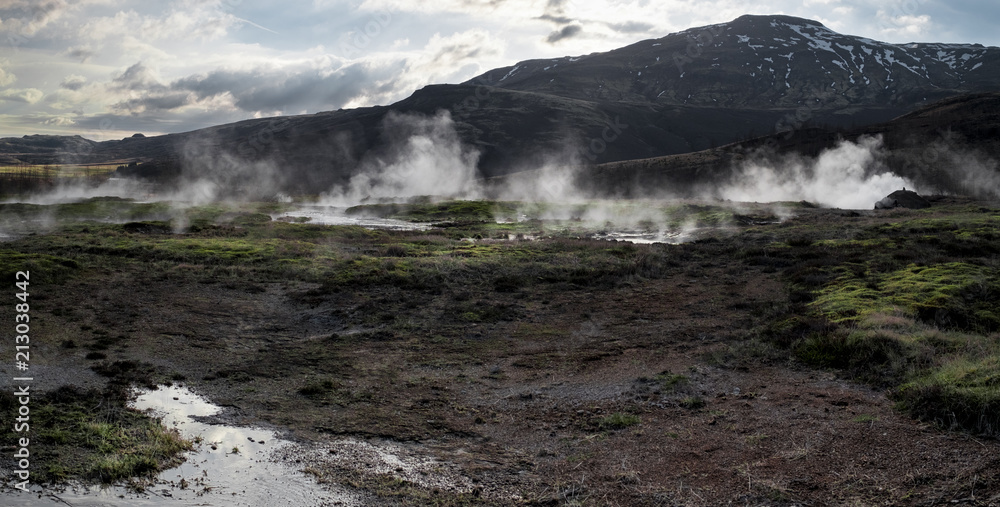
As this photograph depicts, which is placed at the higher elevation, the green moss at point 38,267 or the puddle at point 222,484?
the green moss at point 38,267

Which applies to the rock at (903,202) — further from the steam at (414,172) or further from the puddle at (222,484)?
the puddle at (222,484)

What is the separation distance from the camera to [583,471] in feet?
33.2

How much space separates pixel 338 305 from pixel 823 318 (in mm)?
17179

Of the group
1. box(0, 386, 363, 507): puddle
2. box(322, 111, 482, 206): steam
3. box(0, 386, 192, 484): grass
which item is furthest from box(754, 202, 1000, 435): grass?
box(322, 111, 482, 206): steam

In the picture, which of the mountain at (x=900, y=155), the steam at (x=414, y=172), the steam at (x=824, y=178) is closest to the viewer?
the steam at (x=824, y=178)

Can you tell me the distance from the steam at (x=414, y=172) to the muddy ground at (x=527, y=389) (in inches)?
3156

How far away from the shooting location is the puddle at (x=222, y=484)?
865 cm

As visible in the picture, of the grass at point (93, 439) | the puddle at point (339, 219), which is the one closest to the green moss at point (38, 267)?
the grass at point (93, 439)

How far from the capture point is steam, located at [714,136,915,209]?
3484 inches

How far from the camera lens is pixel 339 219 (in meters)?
71.6

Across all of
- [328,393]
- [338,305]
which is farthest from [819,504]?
[338,305]

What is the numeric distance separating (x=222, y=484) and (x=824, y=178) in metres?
109

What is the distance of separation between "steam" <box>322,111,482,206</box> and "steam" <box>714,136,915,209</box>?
167ft

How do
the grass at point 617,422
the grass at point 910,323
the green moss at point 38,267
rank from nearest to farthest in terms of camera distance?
1. the grass at point 910,323
2. the grass at point 617,422
3. the green moss at point 38,267
